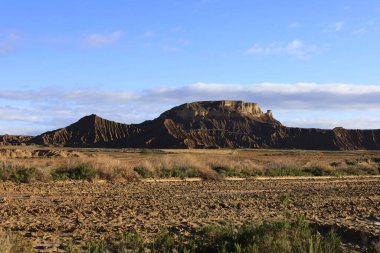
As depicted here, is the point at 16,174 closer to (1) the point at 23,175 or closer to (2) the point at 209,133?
(1) the point at 23,175

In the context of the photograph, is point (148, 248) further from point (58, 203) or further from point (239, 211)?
point (58, 203)

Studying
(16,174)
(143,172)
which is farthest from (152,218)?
(143,172)

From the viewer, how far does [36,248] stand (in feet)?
34.0

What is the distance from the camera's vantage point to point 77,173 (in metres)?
31.4

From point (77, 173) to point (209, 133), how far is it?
11729 cm

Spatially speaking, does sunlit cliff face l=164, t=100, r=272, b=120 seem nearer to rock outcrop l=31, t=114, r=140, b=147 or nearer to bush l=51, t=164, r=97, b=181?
rock outcrop l=31, t=114, r=140, b=147

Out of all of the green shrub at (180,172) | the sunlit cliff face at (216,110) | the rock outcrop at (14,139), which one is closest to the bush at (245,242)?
the green shrub at (180,172)

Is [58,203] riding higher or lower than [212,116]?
lower

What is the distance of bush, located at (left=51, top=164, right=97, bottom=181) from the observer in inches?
1202

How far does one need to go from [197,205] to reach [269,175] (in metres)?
24.1

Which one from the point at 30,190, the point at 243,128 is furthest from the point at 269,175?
the point at 243,128

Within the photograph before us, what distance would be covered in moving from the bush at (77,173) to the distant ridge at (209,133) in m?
95.5

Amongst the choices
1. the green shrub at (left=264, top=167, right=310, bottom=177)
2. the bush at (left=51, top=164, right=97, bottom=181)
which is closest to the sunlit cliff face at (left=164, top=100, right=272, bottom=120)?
the green shrub at (left=264, top=167, right=310, bottom=177)

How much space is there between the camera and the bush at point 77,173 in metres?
30.5
